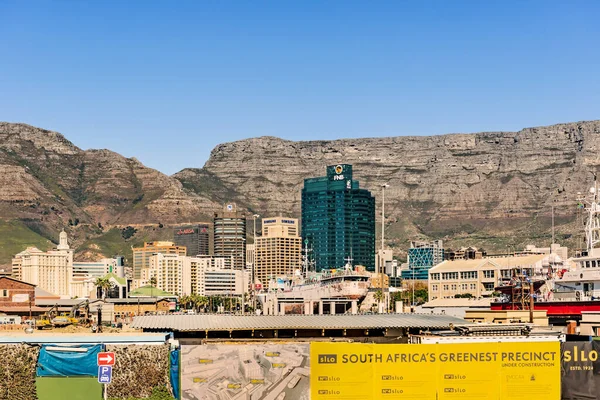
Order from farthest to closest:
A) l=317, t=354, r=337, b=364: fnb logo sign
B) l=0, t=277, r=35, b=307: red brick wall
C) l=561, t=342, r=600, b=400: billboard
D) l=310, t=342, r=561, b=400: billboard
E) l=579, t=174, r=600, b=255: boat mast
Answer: l=0, t=277, r=35, b=307: red brick wall → l=579, t=174, r=600, b=255: boat mast → l=561, t=342, r=600, b=400: billboard → l=317, t=354, r=337, b=364: fnb logo sign → l=310, t=342, r=561, b=400: billboard

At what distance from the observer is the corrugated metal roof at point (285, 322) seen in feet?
153

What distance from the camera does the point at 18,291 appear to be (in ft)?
464

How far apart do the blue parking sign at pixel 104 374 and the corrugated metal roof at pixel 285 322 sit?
6213 millimetres

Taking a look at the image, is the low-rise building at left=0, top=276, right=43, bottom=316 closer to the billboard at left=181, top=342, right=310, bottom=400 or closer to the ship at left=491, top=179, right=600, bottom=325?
the ship at left=491, top=179, right=600, bottom=325

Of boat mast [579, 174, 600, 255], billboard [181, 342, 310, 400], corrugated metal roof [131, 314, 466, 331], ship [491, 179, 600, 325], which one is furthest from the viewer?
boat mast [579, 174, 600, 255]

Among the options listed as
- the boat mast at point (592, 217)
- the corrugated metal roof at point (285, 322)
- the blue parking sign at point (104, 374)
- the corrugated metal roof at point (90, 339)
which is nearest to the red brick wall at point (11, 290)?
the boat mast at point (592, 217)

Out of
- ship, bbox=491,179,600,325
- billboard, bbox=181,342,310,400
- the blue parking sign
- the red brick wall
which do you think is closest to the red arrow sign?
the blue parking sign

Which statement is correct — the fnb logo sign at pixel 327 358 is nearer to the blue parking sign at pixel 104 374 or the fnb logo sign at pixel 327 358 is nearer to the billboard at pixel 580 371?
the blue parking sign at pixel 104 374

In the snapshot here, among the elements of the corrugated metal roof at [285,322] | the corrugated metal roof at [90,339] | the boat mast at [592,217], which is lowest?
the corrugated metal roof at [90,339]

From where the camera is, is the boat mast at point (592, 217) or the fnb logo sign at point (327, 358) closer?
the fnb logo sign at point (327, 358)

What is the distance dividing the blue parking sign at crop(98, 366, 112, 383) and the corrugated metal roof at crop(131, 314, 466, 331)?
6.21 m

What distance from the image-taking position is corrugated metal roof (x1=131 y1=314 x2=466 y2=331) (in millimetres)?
46781

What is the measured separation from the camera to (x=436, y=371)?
132 ft

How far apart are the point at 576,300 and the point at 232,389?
58.8 metres
